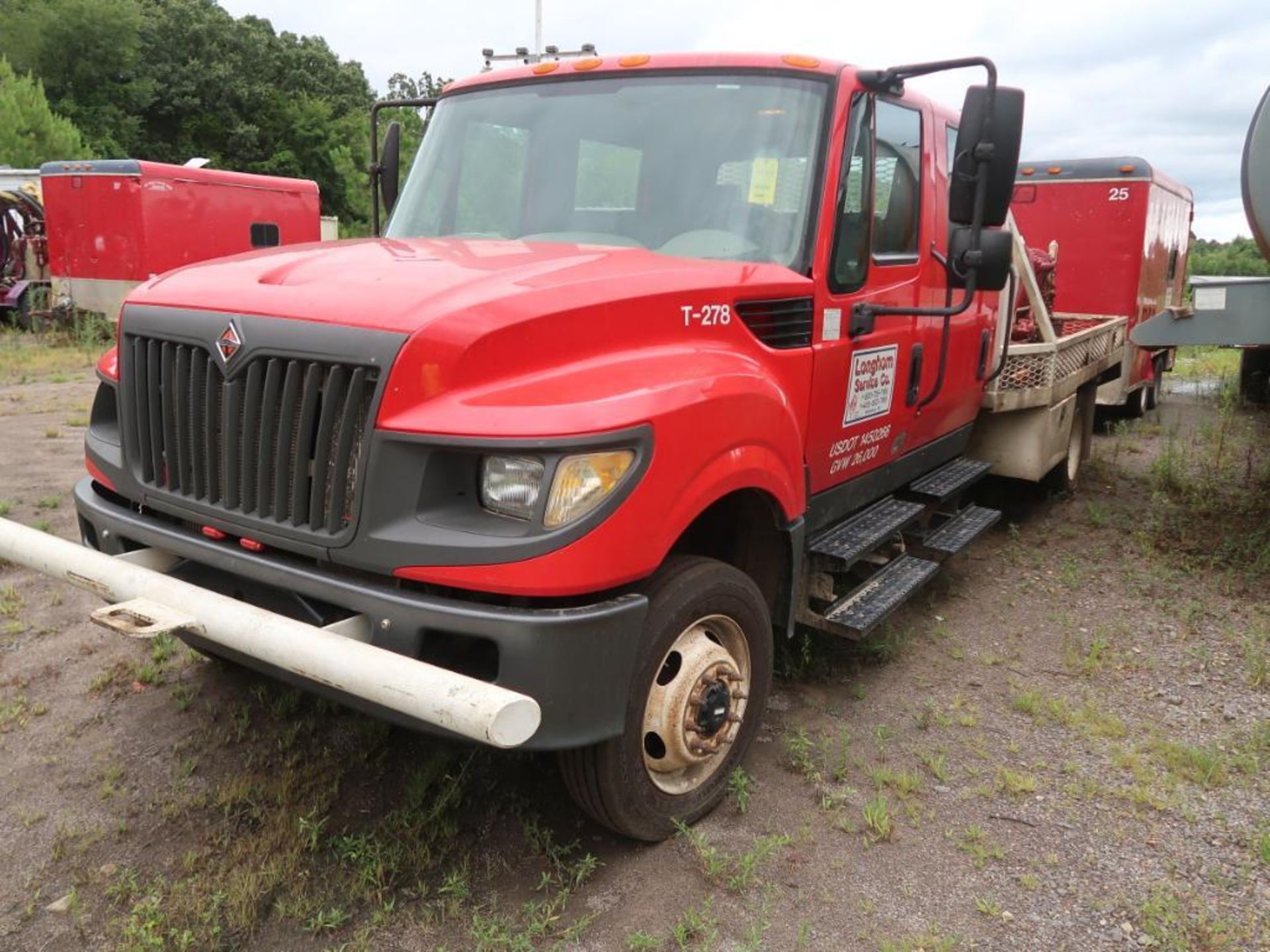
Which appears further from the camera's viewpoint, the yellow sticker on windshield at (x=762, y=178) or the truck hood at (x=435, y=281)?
the yellow sticker on windshield at (x=762, y=178)

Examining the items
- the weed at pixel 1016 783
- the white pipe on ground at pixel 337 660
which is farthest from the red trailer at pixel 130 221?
the weed at pixel 1016 783

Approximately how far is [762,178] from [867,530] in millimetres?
1596

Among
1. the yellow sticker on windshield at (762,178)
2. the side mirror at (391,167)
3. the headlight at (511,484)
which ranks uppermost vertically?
the side mirror at (391,167)

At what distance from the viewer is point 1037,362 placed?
6109 mm

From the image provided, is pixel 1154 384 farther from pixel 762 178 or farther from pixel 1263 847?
pixel 762 178

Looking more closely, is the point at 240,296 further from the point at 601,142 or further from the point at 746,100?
the point at 746,100

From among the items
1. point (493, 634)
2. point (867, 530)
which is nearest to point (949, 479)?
point (867, 530)

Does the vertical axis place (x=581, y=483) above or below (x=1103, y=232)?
below

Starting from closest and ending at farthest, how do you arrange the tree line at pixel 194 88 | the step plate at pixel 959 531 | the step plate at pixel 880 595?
the step plate at pixel 880 595, the step plate at pixel 959 531, the tree line at pixel 194 88

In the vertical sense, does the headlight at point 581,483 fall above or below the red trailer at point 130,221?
below

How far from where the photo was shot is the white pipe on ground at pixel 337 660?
2242mm

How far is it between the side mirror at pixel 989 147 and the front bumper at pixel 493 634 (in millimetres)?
1903

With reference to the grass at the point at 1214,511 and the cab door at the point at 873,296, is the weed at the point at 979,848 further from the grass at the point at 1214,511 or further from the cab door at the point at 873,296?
the grass at the point at 1214,511

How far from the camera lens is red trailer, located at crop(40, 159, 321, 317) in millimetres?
15508
